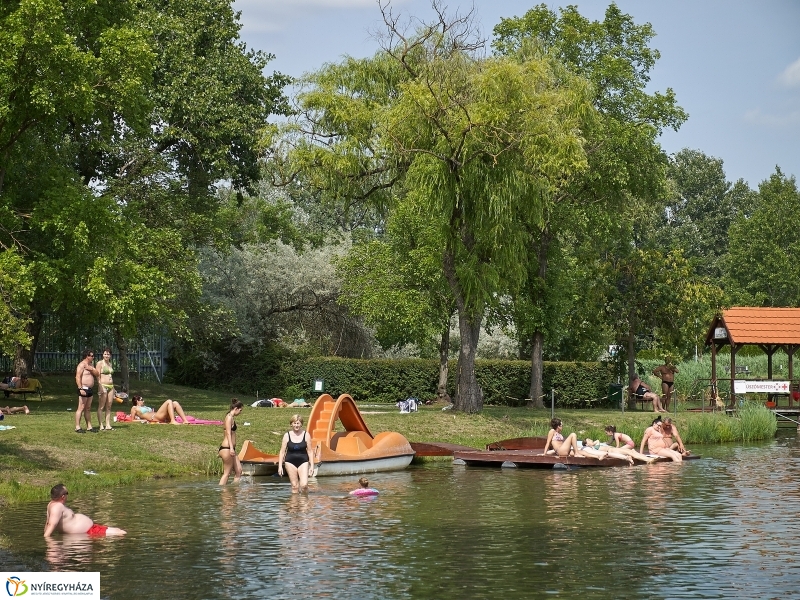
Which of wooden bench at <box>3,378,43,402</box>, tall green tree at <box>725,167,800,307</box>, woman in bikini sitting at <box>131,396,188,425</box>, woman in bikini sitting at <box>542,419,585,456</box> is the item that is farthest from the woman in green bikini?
tall green tree at <box>725,167,800,307</box>

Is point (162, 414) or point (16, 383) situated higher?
point (16, 383)

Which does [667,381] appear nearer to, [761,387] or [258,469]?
[761,387]

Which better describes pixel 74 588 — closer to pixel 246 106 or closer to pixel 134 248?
pixel 134 248

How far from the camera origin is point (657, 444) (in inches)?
1192

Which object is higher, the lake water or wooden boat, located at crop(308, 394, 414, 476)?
wooden boat, located at crop(308, 394, 414, 476)

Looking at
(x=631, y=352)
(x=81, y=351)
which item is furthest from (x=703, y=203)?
(x=81, y=351)

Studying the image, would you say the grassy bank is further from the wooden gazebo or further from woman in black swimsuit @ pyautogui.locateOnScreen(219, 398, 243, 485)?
the wooden gazebo

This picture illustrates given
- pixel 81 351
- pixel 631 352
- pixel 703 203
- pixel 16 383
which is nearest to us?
pixel 16 383

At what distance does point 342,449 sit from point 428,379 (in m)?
20.6

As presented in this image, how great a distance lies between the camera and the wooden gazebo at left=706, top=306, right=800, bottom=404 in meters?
44.3

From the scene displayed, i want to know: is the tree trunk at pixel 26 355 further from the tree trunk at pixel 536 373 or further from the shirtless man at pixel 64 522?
the shirtless man at pixel 64 522

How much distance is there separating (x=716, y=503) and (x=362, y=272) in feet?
87.4

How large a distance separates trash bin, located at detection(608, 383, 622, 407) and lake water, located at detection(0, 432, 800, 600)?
21.0 m

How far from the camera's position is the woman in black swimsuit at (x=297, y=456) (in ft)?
75.8
